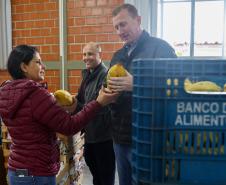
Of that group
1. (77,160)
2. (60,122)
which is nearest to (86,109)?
(60,122)

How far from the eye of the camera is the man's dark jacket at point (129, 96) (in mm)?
1601

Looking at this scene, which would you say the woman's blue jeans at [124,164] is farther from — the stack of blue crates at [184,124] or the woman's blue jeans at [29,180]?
the stack of blue crates at [184,124]

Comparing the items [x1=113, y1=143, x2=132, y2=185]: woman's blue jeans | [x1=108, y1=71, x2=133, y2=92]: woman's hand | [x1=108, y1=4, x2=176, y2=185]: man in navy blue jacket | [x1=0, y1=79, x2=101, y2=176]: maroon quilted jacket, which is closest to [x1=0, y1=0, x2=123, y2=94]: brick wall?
[x1=108, y1=4, x2=176, y2=185]: man in navy blue jacket

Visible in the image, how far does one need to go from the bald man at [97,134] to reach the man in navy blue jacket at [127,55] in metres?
0.67

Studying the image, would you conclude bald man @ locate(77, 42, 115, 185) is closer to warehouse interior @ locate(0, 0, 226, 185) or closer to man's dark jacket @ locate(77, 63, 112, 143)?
man's dark jacket @ locate(77, 63, 112, 143)

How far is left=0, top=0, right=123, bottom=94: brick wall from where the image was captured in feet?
10.6

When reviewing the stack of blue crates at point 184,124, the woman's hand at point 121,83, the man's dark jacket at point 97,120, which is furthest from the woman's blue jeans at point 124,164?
the stack of blue crates at point 184,124

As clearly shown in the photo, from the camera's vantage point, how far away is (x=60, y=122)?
1.42 metres

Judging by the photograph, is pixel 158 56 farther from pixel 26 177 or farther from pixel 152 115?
pixel 26 177

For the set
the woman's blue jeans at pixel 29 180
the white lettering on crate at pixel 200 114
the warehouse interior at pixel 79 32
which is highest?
the warehouse interior at pixel 79 32

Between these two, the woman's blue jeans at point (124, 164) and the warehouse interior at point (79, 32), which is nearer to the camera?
the woman's blue jeans at point (124, 164)

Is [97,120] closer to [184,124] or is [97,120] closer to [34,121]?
[34,121]

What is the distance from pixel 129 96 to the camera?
5.25 ft

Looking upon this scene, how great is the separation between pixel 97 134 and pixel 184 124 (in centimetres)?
161
